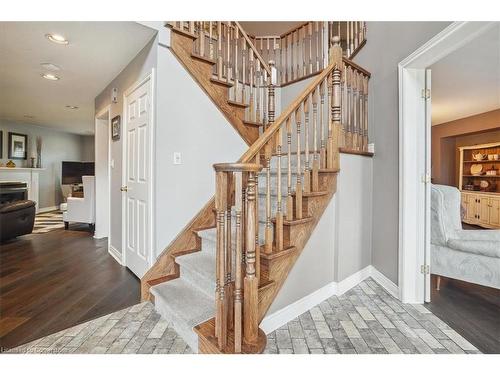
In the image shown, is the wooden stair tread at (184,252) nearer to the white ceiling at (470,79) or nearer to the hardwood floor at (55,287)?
the hardwood floor at (55,287)

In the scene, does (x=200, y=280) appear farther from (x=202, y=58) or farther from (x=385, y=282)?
(x=202, y=58)

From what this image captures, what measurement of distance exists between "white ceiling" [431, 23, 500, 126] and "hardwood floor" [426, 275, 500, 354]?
220 centimetres

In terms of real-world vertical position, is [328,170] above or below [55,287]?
Result: above

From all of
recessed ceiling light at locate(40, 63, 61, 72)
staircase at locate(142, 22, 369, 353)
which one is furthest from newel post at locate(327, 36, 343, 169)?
recessed ceiling light at locate(40, 63, 61, 72)

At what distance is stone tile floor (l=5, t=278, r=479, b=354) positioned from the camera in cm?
154

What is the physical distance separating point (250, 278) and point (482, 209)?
6.48 m

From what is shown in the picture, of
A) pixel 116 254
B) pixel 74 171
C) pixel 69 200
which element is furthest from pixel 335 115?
pixel 74 171

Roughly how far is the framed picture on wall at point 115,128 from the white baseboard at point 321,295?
2.75 metres

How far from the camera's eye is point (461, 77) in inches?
132

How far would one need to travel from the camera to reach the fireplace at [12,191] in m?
5.29

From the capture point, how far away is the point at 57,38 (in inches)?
89.4

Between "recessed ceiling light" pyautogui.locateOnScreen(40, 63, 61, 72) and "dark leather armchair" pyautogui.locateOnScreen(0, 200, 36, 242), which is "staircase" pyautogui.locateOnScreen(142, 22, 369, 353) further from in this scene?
"dark leather armchair" pyautogui.locateOnScreen(0, 200, 36, 242)
